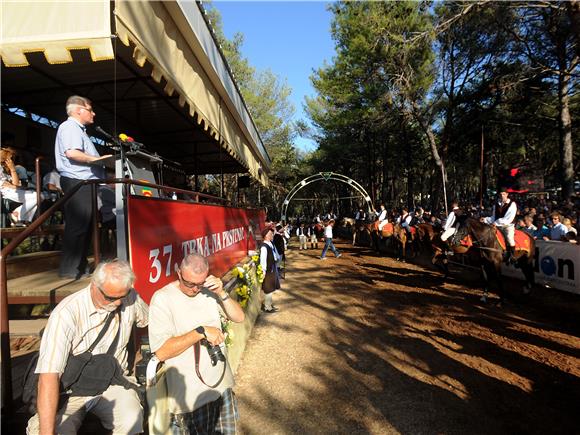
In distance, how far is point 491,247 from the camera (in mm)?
→ 9250

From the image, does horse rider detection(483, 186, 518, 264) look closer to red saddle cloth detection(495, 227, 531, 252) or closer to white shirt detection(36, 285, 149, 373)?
red saddle cloth detection(495, 227, 531, 252)

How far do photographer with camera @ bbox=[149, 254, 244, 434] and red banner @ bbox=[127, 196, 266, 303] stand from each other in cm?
51

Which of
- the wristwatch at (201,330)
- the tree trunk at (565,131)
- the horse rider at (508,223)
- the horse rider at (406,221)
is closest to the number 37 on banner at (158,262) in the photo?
the wristwatch at (201,330)

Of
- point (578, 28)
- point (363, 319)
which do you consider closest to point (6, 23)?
point (363, 319)

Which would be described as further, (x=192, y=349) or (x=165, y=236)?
(x=165, y=236)

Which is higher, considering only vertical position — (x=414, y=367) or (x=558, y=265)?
(x=558, y=265)

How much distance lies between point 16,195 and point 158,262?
10.6ft

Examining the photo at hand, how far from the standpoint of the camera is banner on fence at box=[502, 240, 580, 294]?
9008mm

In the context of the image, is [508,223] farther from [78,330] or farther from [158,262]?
[78,330]

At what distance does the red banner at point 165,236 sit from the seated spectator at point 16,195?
8.73ft

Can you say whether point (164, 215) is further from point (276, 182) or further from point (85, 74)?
point (276, 182)

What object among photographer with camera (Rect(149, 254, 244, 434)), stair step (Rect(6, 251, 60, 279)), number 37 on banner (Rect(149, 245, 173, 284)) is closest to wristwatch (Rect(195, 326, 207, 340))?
photographer with camera (Rect(149, 254, 244, 434))

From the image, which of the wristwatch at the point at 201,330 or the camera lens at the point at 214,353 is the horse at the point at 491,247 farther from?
the wristwatch at the point at 201,330

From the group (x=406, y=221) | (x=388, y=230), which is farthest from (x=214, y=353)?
(x=406, y=221)
